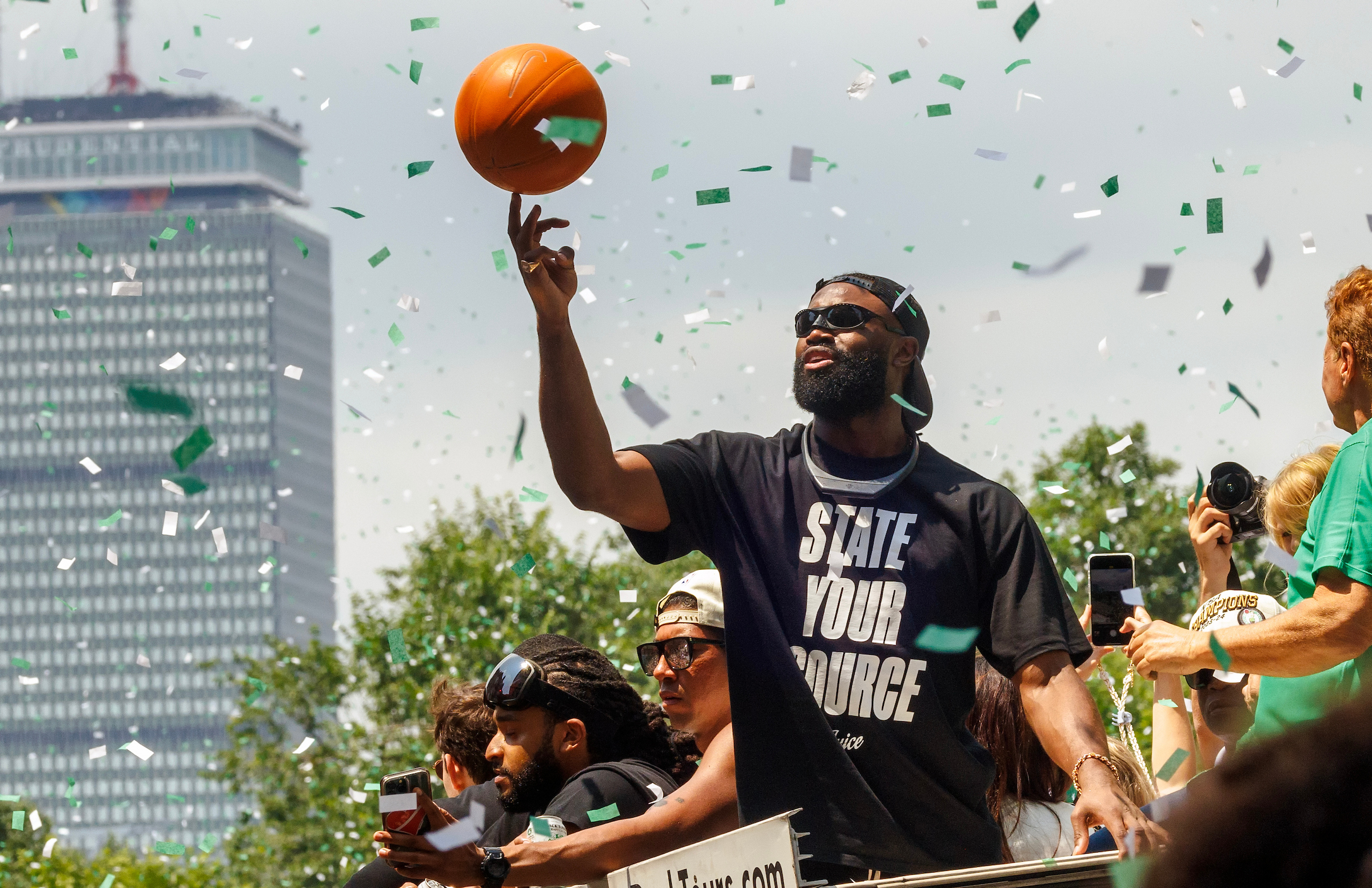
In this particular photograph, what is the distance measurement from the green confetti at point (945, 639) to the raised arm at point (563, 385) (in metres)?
0.77

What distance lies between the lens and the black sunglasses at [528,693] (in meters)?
4.48

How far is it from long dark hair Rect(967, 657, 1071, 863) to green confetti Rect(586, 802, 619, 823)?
120cm

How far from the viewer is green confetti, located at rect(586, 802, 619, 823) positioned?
3975 mm

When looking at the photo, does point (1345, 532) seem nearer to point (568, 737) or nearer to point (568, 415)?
point (568, 415)

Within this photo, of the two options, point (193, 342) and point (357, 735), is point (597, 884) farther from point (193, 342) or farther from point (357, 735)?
point (193, 342)

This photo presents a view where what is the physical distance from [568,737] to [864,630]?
4.57 feet

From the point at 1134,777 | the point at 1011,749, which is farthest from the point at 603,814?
the point at 1134,777

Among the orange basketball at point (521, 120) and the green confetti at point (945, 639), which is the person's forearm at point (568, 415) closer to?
the orange basketball at point (521, 120)

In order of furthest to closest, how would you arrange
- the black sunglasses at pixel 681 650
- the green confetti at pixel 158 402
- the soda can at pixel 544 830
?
1. the green confetti at pixel 158 402
2. the black sunglasses at pixel 681 650
3. the soda can at pixel 544 830

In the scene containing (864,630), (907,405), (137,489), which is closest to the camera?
(864,630)

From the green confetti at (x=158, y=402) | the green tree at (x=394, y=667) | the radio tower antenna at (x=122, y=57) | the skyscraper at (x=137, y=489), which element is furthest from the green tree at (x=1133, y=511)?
the radio tower antenna at (x=122, y=57)

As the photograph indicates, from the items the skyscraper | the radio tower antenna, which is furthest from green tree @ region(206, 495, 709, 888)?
the radio tower antenna

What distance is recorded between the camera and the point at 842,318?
396 centimetres

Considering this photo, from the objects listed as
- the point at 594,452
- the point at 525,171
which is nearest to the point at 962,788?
the point at 594,452
